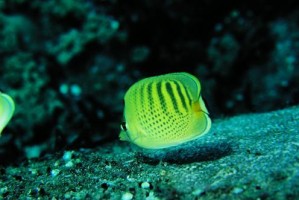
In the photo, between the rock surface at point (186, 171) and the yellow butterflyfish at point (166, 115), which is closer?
the rock surface at point (186, 171)

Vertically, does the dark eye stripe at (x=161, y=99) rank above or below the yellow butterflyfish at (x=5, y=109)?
below

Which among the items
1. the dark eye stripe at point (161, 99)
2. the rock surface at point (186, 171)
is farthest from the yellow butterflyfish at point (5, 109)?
the dark eye stripe at point (161, 99)

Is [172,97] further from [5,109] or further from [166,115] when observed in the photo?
[5,109]

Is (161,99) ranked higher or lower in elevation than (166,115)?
higher

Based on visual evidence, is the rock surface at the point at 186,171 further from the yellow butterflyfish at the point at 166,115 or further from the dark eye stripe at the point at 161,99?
the dark eye stripe at the point at 161,99

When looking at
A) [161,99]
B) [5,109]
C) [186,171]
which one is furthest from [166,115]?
[5,109]

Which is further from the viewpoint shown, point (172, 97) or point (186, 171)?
point (186, 171)

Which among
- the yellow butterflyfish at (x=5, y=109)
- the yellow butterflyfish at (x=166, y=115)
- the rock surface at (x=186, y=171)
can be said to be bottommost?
the rock surface at (x=186, y=171)

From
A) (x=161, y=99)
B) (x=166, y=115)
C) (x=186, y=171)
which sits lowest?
(x=186, y=171)
